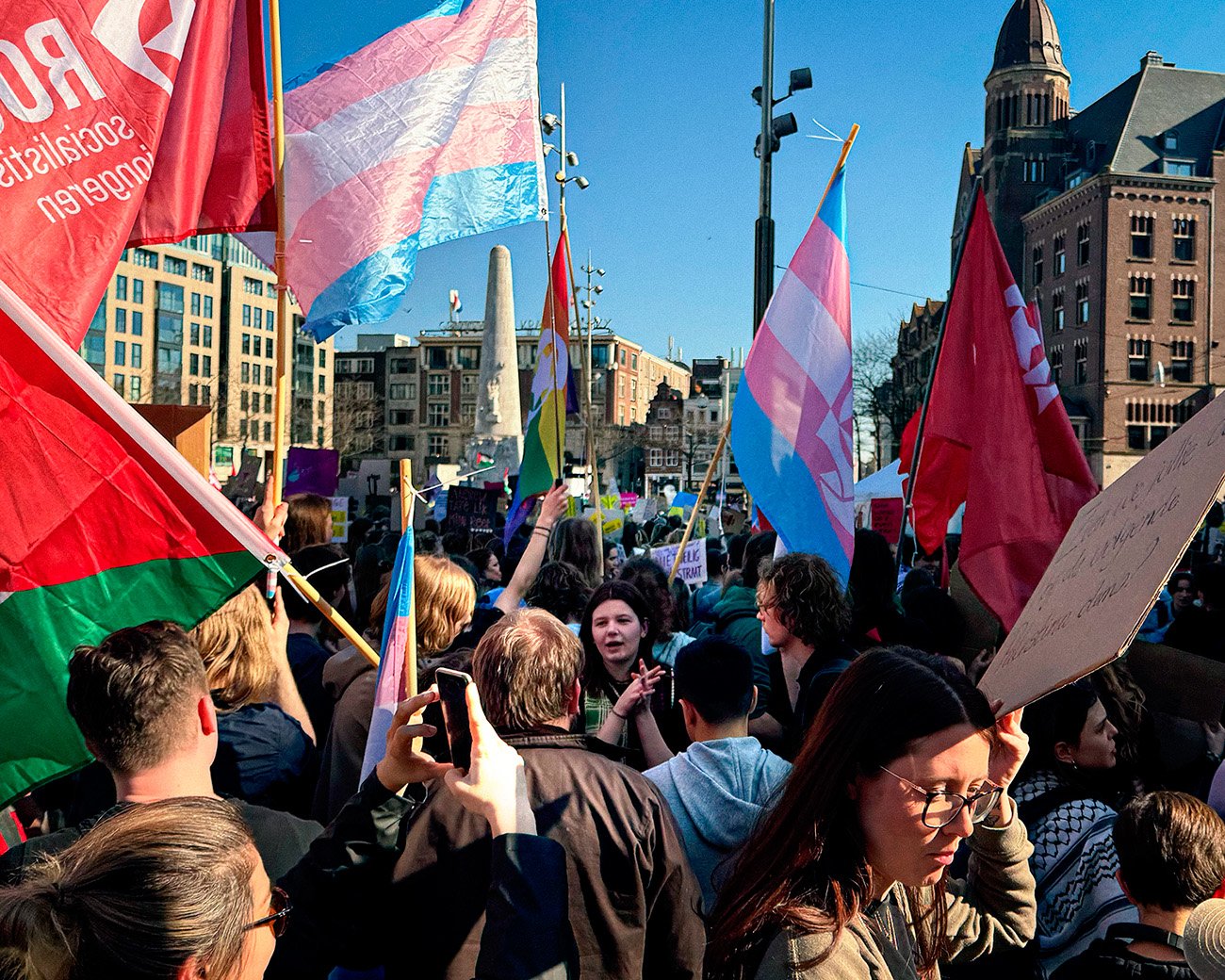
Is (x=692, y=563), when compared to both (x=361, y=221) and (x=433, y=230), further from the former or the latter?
(x=361, y=221)

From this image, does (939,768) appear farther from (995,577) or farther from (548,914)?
(995,577)

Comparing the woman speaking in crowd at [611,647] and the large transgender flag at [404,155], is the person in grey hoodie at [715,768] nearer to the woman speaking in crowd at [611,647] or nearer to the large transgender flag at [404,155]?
the woman speaking in crowd at [611,647]

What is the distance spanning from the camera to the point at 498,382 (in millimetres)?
32312

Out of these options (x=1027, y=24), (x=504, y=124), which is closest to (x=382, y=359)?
→ (x=1027, y=24)

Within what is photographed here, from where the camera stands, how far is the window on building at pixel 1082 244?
5797 centimetres

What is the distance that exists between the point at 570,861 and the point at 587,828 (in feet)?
0.26

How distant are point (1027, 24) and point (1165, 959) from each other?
74.4 m

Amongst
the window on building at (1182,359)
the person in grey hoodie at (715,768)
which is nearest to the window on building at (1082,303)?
the window on building at (1182,359)

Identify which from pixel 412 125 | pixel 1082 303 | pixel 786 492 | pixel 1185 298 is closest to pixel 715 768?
pixel 786 492

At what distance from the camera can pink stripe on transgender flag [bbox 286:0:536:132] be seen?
4730mm

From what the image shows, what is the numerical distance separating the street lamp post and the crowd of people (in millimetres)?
6928

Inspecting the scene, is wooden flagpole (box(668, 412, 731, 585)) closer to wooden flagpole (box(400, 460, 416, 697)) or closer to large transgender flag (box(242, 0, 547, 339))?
large transgender flag (box(242, 0, 547, 339))

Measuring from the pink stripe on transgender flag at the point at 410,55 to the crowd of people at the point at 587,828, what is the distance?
211 cm

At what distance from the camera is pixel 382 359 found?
336 feet
